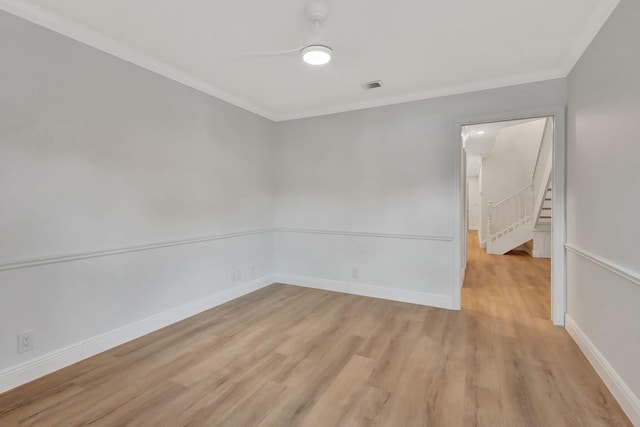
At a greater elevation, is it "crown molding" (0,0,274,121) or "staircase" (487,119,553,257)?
"crown molding" (0,0,274,121)

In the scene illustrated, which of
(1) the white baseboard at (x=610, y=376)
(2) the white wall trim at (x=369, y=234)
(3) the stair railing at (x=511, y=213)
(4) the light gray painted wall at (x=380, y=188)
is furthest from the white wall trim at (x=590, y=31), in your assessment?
(3) the stair railing at (x=511, y=213)

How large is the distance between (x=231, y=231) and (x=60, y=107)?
194cm

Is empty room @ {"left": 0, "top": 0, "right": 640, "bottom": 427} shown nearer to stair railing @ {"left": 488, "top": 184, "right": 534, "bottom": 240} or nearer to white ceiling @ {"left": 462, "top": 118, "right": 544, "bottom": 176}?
white ceiling @ {"left": 462, "top": 118, "right": 544, "bottom": 176}

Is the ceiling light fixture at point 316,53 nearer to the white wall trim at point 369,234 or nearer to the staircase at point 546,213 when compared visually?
the white wall trim at point 369,234

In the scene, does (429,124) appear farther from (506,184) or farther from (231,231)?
(506,184)

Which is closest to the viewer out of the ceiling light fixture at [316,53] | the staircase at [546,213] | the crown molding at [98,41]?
the crown molding at [98,41]

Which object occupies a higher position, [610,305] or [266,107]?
[266,107]

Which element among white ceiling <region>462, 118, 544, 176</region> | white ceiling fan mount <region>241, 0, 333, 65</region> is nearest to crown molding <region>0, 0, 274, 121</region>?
white ceiling fan mount <region>241, 0, 333, 65</region>

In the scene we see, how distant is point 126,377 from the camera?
2.01m

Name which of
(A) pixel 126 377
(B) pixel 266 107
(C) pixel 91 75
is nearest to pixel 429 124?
(B) pixel 266 107

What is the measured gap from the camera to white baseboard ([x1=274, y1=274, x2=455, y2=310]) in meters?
3.31

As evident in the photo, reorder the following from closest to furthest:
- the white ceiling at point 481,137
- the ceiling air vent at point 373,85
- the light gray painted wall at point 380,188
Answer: the ceiling air vent at point 373,85
the light gray painted wall at point 380,188
the white ceiling at point 481,137

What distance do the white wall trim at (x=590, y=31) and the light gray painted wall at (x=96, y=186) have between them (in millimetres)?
3349

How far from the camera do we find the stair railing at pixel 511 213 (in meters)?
6.91
